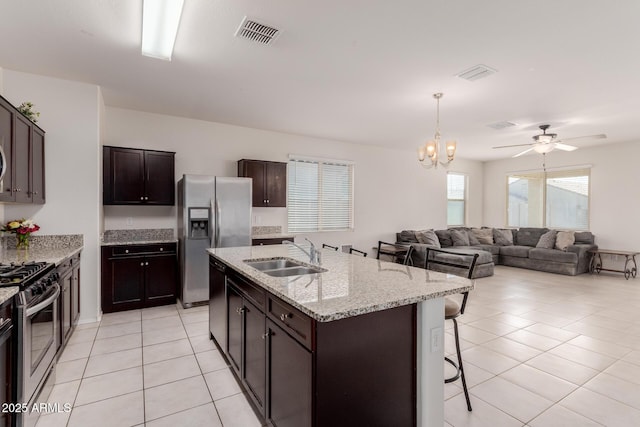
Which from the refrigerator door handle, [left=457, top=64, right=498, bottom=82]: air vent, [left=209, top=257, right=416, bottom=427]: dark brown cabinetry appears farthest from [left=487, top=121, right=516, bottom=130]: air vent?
[left=209, top=257, right=416, bottom=427]: dark brown cabinetry

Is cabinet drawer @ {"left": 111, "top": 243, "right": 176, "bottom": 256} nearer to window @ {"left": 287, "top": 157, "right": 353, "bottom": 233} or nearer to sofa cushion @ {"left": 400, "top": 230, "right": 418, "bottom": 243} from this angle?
window @ {"left": 287, "top": 157, "right": 353, "bottom": 233}

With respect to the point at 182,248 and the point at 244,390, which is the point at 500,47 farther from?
the point at 182,248

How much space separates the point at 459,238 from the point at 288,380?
22.5ft

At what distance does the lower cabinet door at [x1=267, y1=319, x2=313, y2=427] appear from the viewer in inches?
57.2

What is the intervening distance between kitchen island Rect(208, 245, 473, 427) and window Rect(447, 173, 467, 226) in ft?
23.3

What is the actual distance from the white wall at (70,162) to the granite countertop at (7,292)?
2183 millimetres

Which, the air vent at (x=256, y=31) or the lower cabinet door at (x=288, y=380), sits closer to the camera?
the lower cabinet door at (x=288, y=380)

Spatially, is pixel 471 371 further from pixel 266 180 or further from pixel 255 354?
pixel 266 180

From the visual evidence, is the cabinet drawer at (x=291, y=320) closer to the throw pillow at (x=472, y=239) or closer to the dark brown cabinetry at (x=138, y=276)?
Answer: the dark brown cabinetry at (x=138, y=276)

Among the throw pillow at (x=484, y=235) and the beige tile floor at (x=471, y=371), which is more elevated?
Answer: the throw pillow at (x=484, y=235)

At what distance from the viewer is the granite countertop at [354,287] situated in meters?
1.45

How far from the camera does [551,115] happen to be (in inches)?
186

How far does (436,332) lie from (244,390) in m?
1.46

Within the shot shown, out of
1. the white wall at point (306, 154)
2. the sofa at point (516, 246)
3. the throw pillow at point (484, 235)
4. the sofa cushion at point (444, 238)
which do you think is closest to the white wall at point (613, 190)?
the sofa at point (516, 246)
